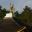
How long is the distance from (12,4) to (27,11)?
0.96ft

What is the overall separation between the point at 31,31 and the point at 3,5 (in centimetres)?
68

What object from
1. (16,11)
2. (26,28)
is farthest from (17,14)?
(26,28)

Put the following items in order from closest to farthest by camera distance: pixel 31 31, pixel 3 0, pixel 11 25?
1. pixel 31 31
2. pixel 11 25
3. pixel 3 0

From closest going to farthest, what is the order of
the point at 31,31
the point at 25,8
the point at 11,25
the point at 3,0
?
the point at 31,31 → the point at 11,25 → the point at 25,8 → the point at 3,0

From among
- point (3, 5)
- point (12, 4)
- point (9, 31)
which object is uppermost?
point (3, 5)

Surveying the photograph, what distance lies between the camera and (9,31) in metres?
1.25

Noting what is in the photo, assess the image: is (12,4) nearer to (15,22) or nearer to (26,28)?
(15,22)

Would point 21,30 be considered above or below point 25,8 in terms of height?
below

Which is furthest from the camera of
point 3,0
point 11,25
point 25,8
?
point 3,0

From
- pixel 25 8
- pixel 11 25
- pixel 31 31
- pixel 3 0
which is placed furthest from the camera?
pixel 3 0

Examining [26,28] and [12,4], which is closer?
[26,28]

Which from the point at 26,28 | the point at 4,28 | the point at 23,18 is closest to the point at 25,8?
the point at 23,18

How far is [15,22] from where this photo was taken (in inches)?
53.8

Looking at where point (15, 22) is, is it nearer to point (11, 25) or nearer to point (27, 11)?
point (11, 25)
